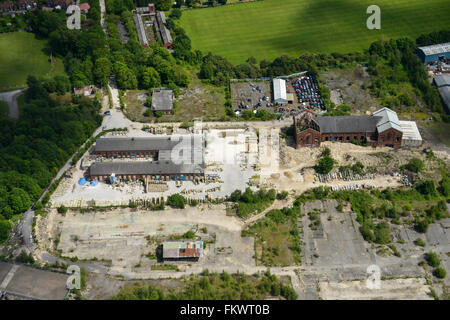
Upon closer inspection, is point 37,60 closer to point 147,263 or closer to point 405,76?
point 147,263

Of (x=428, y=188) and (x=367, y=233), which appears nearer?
(x=367, y=233)

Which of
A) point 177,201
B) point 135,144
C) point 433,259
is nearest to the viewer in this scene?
point 433,259

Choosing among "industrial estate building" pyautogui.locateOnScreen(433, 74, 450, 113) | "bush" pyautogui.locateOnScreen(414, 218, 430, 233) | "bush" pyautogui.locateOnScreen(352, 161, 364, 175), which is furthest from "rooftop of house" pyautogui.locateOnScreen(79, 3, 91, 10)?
"bush" pyautogui.locateOnScreen(414, 218, 430, 233)

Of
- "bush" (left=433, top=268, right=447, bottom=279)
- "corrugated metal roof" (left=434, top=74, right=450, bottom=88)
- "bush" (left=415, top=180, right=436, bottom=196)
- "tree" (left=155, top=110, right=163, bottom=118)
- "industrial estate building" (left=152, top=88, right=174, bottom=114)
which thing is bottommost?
"bush" (left=433, top=268, right=447, bottom=279)

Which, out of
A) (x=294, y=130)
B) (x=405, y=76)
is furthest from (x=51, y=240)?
(x=405, y=76)

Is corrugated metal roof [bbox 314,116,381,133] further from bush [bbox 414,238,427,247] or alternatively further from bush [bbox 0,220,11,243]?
bush [bbox 0,220,11,243]

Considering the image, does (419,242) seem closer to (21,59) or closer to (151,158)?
(151,158)

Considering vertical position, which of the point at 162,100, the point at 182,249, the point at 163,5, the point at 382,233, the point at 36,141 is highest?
the point at 163,5

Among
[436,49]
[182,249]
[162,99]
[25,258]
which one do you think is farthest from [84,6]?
[182,249]
